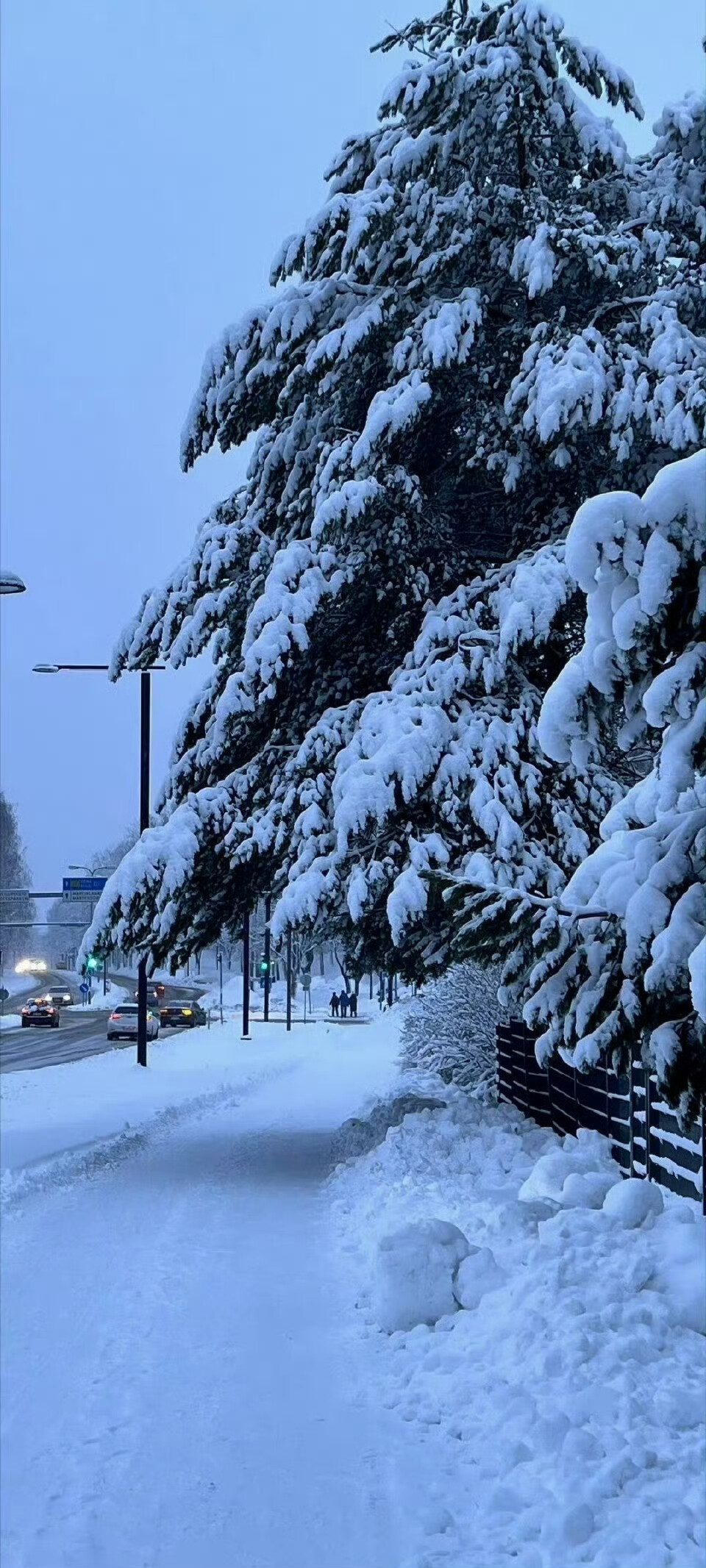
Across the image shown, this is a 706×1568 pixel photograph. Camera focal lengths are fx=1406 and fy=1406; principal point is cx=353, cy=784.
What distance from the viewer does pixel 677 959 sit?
3.94 metres

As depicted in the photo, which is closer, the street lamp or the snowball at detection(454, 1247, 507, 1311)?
the snowball at detection(454, 1247, 507, 1311)

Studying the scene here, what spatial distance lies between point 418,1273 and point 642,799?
A: 3.80m

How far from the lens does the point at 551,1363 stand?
19.8 ft

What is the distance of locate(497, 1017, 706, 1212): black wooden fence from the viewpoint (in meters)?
9.53

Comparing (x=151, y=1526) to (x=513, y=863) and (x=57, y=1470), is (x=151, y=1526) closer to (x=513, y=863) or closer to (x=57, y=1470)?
(x=57, y=1470)

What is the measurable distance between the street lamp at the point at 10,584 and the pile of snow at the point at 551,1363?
8.94 meters

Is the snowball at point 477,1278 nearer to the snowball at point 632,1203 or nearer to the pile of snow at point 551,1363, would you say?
the pile of snow at point 551,1363

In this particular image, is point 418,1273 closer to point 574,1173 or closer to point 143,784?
point 574,1173

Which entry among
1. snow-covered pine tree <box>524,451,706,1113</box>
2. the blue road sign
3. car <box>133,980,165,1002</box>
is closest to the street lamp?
snow-covered pine tree <box>524,451,706,1113</box>

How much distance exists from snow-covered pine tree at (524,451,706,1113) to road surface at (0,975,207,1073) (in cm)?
2736

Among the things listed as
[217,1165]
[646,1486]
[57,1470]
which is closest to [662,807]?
[646,1486]

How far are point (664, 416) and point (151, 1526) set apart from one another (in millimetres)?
10314

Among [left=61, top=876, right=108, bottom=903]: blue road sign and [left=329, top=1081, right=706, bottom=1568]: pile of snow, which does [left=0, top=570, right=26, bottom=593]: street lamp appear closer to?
[left=329, top=1081, right=706, bottom=1568]: pile of snow

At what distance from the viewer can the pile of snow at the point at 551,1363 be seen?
188 inches
